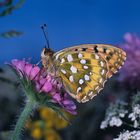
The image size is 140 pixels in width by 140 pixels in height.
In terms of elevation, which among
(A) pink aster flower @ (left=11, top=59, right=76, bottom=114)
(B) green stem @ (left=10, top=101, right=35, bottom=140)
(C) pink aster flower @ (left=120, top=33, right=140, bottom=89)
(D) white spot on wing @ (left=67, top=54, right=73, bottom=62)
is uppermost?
(C) pink aster flower @ (left=120, top=33, right=140, bottom=89)

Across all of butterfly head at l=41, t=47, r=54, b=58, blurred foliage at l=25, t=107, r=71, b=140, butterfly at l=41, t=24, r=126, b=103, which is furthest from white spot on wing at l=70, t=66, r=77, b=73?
blurred foliage at l=25, t=107, r=71, b=140

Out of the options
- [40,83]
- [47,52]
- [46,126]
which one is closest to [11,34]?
[47,52]

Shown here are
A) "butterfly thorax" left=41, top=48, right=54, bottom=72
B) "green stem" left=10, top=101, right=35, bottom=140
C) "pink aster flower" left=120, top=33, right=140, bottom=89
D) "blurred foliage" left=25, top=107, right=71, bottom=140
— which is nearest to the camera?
"green stem" left=10, top=101, right=35, bottom=140

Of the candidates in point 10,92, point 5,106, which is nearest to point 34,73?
point 5,106

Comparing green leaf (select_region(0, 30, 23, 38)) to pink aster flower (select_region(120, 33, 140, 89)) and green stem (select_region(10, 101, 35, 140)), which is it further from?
pink aster flower (select_region(120, 33, 140, 89))

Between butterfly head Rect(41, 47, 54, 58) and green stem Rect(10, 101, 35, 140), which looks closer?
green stem Rect(10, 101, 35, 140)

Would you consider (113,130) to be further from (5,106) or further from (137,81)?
(5,106)

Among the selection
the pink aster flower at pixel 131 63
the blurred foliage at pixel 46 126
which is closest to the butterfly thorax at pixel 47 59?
the pink aster flower at pixel 131 63
